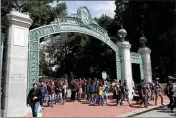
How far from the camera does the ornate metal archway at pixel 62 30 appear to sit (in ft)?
39.9

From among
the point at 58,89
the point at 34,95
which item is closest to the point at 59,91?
the point at 58,89

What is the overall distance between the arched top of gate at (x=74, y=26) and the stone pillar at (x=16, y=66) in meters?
1.65

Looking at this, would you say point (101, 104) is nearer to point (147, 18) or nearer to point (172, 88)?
point (172, 88)

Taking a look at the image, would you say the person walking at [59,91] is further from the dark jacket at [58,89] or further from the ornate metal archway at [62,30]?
the ornate metal archway at [62,30]

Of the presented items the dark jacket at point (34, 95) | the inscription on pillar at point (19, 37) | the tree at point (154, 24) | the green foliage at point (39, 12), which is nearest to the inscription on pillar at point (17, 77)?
the inscription on pillar at point (19, 37)

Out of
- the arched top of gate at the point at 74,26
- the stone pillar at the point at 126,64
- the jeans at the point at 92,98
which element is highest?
the arched top of gate at the point at 74,26

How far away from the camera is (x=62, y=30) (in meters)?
14.5

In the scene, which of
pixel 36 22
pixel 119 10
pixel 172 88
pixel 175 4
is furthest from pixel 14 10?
pixel 119 10

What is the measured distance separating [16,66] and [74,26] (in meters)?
5.65

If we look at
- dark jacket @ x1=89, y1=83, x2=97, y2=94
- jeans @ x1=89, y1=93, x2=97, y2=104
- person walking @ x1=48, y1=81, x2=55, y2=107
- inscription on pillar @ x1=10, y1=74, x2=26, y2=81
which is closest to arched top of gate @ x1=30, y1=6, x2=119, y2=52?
inscription on pillar @ x1=10, y1=74, x2=26, y2=81

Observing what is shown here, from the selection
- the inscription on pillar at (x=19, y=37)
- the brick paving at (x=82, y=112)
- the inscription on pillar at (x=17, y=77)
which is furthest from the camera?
the brick paving at (x=82, y=112)

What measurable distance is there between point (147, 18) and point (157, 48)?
423 centimetres

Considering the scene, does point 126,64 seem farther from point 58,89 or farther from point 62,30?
point 62,30

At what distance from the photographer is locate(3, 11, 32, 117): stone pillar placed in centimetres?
1018
